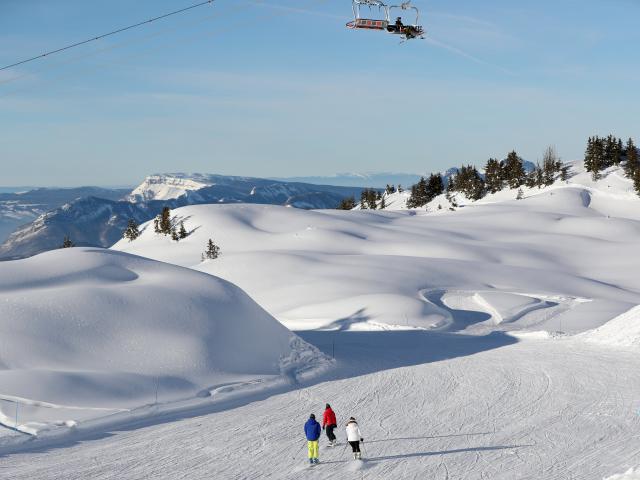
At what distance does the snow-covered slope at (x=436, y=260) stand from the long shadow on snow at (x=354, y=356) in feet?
11.0

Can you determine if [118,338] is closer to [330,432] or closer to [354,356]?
[330,432]

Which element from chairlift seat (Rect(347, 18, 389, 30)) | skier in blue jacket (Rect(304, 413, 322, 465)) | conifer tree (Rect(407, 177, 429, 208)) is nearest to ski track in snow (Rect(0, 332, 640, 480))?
skier in blue jacket (Rect(304, 413, 322, 465))

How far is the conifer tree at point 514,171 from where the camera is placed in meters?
132

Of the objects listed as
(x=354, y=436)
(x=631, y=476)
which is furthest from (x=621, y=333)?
(x=354, y=436)

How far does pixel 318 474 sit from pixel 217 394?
873 centimetres

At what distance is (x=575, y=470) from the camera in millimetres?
15891

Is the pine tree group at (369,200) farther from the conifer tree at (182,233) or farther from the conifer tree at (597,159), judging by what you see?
the conifer tree at (182,233)

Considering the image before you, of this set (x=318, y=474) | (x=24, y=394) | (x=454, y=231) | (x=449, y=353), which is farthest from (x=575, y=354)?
(x=454, y=231)

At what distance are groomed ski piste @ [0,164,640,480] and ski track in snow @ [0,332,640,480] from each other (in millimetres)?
79

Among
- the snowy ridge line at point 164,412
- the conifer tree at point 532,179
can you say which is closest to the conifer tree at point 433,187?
the conifer tree at point 532,179

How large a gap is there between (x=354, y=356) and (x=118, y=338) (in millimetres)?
11687

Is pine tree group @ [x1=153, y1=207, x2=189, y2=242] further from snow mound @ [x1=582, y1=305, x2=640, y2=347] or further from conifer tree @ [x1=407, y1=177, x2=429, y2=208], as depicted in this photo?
snow mound @ [x1=582, y1=305, x2=640, y2=347]

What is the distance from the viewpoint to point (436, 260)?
64312 millimetres

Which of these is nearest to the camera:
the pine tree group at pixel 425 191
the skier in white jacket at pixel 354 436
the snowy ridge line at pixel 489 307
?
the skier in white jacket at pixel 354 436
